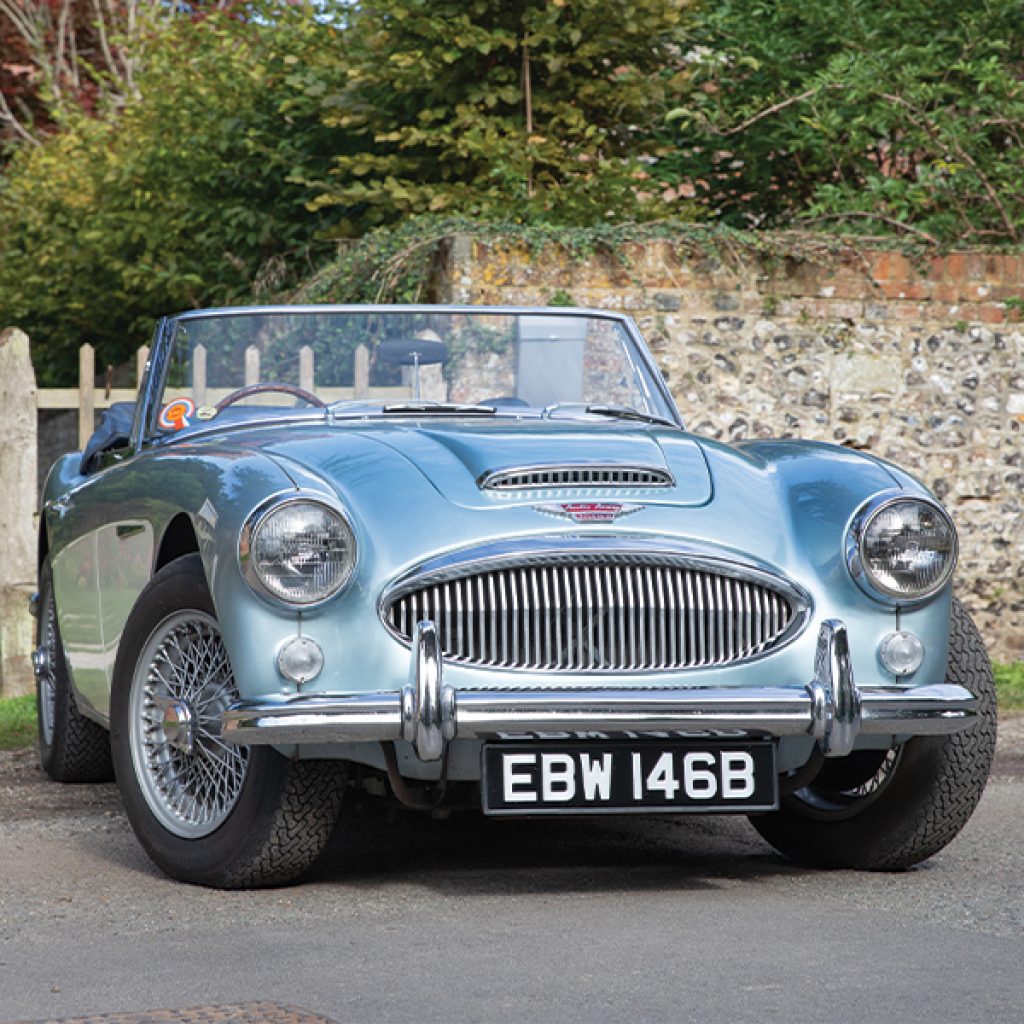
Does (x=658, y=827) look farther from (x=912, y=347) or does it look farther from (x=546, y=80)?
(x=546, y=80)

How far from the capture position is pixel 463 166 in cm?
1116

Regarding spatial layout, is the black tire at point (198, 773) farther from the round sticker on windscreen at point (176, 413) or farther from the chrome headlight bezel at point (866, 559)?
the chrome headlight bezel at point (866, 559)

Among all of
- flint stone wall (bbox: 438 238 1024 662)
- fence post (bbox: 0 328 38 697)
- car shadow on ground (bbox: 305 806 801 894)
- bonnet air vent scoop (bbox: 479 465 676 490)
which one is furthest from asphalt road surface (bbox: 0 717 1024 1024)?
→ flint stone wall (bbox: 438 238 1024 662)

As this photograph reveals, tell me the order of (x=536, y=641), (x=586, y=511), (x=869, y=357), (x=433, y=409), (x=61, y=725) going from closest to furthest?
(x=536, y=641) < (x=586, y=511) < (x=433, y=409) < (x=61, y=725) < (x=869, y=357)

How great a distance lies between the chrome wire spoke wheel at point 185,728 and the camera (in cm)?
443

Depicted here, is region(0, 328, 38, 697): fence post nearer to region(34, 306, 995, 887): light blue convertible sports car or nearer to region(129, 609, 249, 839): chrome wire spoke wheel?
region(34, 306, 995, 887): light blue convertible sports car

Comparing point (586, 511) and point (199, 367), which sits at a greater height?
point (199, 367)

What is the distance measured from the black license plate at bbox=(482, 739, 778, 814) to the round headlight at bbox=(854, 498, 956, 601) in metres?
0.51

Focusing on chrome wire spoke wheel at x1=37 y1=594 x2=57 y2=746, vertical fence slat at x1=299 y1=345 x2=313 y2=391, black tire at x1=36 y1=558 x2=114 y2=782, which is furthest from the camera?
chrome wire spoke wheel at x1=37 y1=594 x2=57 y2=746

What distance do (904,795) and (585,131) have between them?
710 cm

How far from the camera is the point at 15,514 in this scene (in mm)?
8844

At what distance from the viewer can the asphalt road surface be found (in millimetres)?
3426

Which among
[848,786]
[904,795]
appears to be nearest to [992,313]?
[848,786]

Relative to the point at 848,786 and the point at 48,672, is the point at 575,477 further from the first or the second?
the point at 48,672
